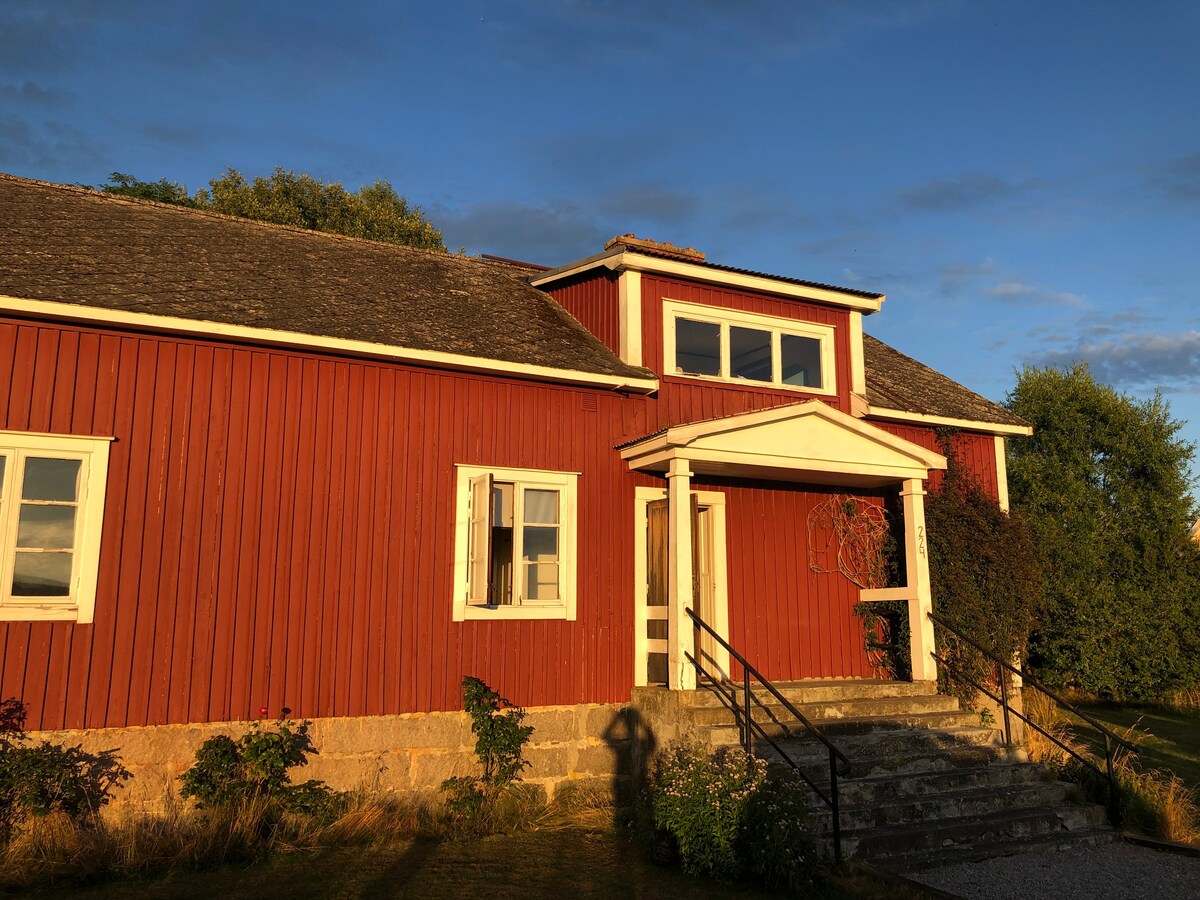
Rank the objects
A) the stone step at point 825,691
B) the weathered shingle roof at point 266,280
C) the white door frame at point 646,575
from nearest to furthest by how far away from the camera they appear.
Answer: the weathered shingle roof at point 266,280
the stone step at point 825,691
the white door frame at point 646,575

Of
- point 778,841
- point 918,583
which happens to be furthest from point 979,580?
point 778,841

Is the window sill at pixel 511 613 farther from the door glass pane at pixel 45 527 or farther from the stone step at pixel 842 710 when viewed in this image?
the door glass pane at pixel 45 527

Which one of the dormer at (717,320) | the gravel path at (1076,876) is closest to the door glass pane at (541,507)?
the dormer at (717,320)

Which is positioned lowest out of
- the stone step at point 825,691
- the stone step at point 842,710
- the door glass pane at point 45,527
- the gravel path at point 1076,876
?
the gravel path at point 1076,876

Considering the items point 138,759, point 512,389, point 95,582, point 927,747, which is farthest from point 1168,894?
point 95,582

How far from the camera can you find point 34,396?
849 centimetres

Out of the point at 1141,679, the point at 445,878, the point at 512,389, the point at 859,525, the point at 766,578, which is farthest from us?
the point at 1141,679

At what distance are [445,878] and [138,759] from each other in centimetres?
296

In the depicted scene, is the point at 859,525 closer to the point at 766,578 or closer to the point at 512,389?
the point at 766,578

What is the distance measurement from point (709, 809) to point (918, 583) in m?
5.07

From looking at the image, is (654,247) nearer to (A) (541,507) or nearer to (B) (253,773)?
(A) (541,507)

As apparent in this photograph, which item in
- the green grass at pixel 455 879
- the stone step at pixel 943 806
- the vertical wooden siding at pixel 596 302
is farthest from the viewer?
the vertical wooden siding at pixel 596 302

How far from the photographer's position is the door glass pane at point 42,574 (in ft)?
27.3

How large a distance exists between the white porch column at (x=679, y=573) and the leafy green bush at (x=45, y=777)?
5.10 metres
